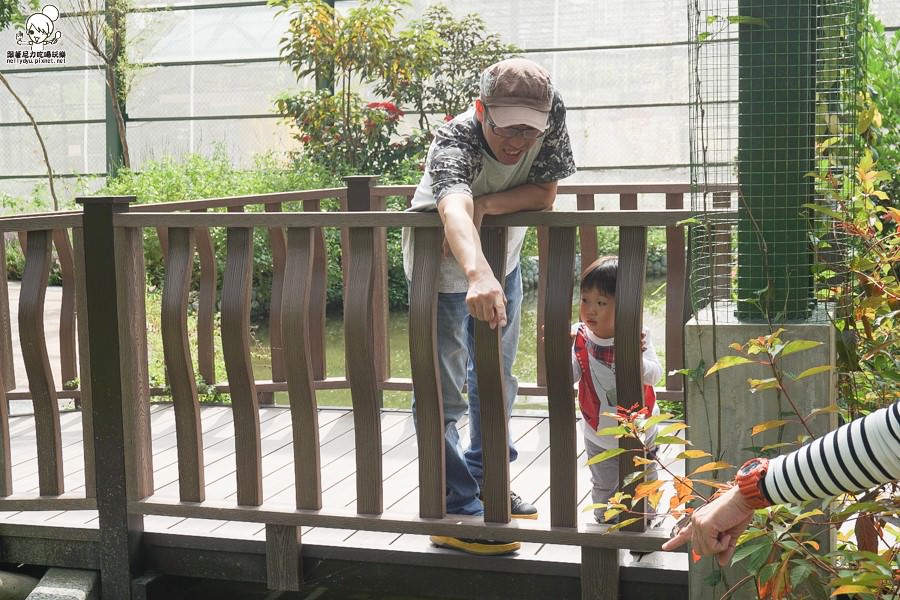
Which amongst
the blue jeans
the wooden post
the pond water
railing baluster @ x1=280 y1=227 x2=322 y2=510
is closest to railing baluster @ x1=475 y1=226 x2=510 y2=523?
the blue jeans

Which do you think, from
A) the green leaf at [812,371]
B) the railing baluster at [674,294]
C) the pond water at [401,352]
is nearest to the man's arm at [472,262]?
the green leaf at [812,371]

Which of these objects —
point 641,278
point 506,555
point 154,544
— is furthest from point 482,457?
point 154,544

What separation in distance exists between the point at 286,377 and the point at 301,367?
172 millimetres

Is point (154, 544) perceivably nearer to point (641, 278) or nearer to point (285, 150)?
point (641, 278)

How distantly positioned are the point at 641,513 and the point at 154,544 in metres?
1.68

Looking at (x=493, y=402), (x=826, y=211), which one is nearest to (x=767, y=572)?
(x=826, y=211)

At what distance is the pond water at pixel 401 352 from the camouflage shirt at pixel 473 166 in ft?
10.5

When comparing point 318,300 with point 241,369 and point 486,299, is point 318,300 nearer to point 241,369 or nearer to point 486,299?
point 241,369

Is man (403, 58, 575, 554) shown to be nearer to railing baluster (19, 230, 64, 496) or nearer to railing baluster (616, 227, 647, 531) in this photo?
railing baluster (616, 227, 647, 531)

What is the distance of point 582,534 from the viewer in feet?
11.0

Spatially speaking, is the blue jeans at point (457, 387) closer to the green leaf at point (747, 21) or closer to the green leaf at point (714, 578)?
the green leaf at point (714, 578)

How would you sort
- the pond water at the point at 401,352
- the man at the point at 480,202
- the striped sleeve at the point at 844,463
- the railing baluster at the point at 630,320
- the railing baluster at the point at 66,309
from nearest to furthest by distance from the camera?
the striped sleeve at the point at 844,463 < the man at the point at 480,202 < the railing baluster at the point at 630,320 < the railing baluster at the point at 66,309 < the pond water at the point at 401,352

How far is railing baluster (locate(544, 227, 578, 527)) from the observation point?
338 centimetres

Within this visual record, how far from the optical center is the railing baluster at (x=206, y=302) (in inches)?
176
